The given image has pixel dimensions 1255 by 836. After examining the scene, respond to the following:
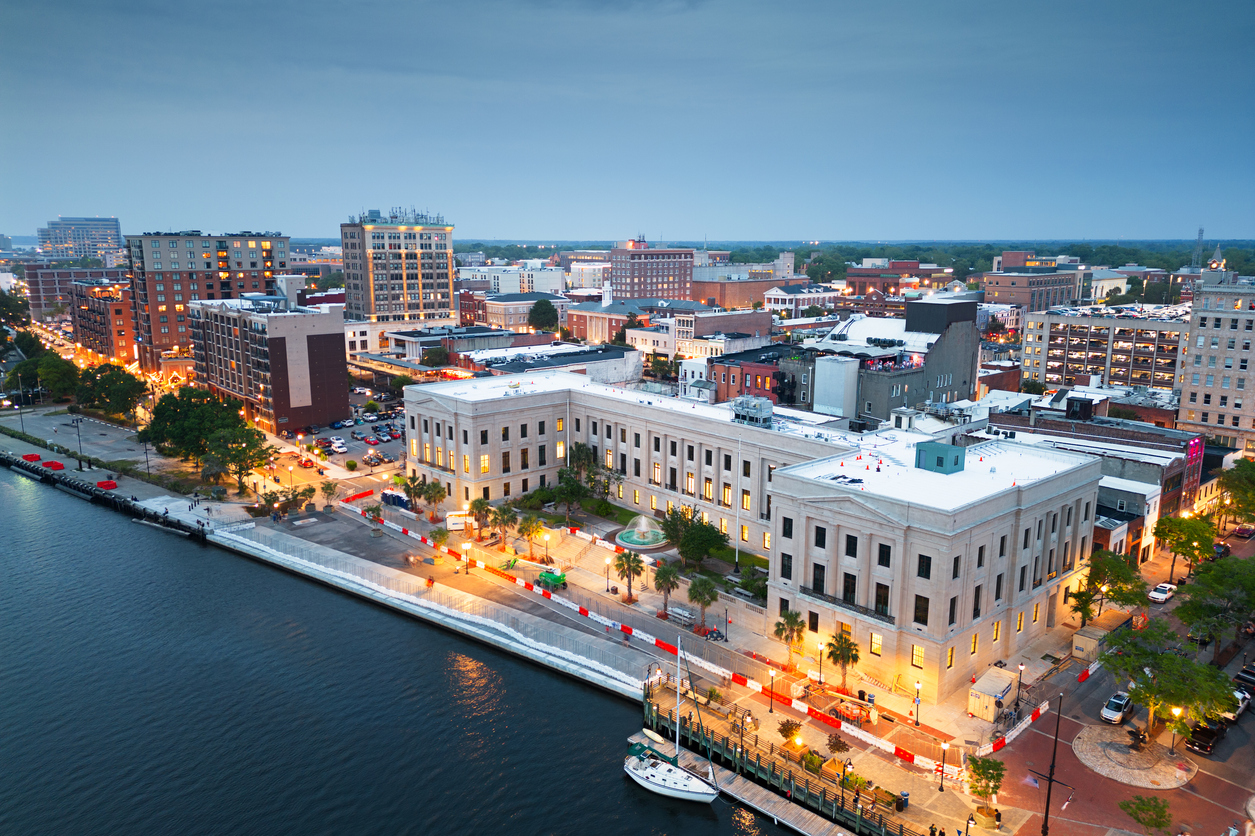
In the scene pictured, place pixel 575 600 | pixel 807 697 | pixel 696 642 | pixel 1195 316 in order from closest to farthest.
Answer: pixel 807 697
pixel 696 642
pixel 575 600
pixel 1195 316

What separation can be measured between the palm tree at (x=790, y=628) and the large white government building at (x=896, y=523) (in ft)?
8.69

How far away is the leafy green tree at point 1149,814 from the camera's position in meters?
45.6

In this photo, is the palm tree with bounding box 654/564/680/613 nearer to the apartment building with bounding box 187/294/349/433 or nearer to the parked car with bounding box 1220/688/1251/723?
the parked car with bounding box 1220/688/1251/723

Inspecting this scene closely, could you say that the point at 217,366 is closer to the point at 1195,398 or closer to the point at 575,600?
the point at 575,600

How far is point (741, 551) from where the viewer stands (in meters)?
94.6

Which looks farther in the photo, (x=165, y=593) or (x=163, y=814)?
(x=165, y=593)

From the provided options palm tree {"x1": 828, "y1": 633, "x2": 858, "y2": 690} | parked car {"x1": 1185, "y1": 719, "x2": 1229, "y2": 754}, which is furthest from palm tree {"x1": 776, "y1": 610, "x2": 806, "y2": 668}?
parked car {"x1": 1185, "y1": 719, "x2": 1229, "y2": 754}

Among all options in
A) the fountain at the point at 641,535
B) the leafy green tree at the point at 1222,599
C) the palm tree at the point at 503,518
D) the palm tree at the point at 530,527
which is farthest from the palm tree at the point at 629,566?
the leafy green tree at the point at 1222,599

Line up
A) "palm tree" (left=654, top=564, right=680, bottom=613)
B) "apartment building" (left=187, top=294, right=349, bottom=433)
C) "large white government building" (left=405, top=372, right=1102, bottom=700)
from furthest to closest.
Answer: "apartment building" (left=187, top=294, right=349, bottom=433) → "palm tree" (left=654, top=564, right=680, bottom=613) → "large white government building" (left=405, top=372, right=1102, bottom=700)

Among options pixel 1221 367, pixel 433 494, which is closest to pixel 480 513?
pixel 433 494

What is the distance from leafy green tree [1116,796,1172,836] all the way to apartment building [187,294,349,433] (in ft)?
457

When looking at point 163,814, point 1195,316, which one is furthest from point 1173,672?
point 1195,316

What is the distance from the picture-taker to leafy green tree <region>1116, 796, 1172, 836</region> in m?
45.6

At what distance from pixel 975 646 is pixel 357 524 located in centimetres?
7343
